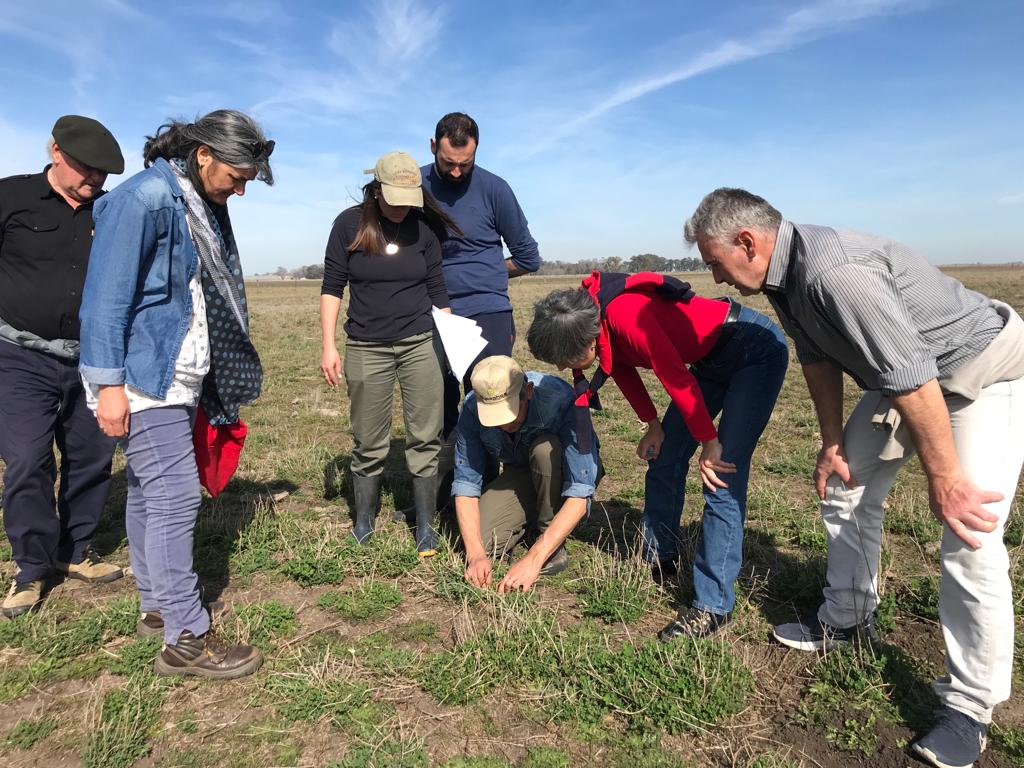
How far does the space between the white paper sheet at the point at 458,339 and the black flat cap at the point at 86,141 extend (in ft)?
6.77

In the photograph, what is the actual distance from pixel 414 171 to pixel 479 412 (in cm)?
154

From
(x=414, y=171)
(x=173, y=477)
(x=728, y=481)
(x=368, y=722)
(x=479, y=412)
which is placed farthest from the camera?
(x=414, y=171)

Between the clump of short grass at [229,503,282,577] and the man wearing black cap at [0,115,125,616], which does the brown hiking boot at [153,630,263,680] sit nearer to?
the clump of short grass at [229,503,282,577]

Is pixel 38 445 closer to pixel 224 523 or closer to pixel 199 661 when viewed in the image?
pixel 224 523

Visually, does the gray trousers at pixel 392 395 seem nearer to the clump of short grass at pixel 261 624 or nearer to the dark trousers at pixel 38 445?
the clump of short grass at pixel 261 624

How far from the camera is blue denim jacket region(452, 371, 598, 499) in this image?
407cm

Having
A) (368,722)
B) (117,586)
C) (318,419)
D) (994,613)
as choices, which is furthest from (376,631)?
(318,419)

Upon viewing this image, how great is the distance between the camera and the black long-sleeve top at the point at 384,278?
4.46 metres

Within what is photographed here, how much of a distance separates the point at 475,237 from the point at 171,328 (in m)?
2.49

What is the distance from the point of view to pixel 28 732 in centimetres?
291

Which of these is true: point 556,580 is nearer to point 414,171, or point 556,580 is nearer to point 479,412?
point 479,412

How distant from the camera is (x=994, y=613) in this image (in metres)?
2.57

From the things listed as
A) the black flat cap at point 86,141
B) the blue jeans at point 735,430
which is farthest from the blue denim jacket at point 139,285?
the blue jeans at point 735,430

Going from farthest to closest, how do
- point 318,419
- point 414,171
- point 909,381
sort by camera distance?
point 318,419
point 414,171
point 909,381
